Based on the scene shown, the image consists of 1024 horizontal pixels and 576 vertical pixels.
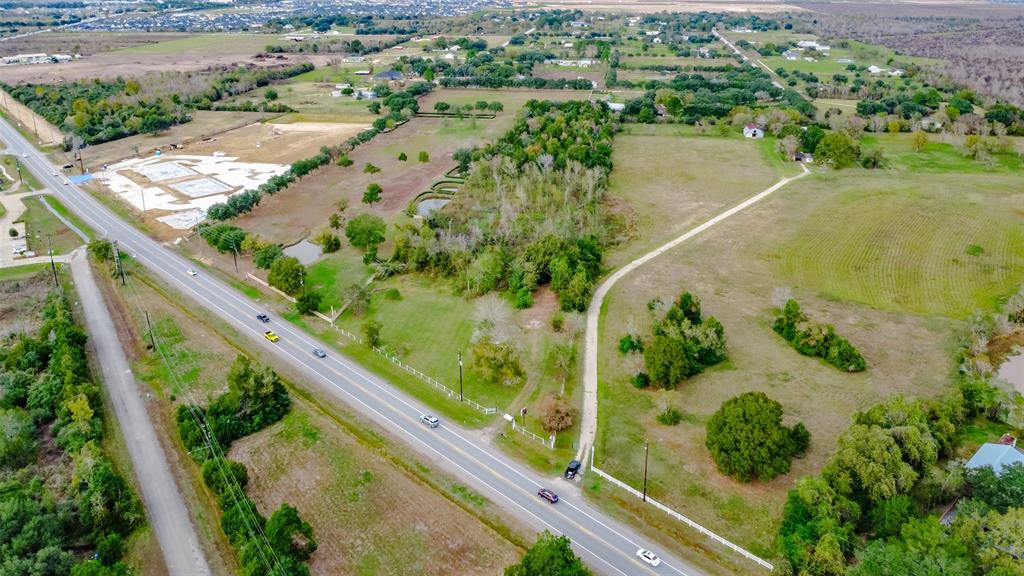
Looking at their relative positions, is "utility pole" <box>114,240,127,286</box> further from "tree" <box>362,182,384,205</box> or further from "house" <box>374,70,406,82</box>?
"house" <box>374,70,406,82</box>

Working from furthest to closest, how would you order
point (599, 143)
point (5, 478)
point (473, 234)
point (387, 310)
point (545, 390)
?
point (599, 143) < point (473, 234) < point (387, 310) < point (545, 390) < point (5, 478)

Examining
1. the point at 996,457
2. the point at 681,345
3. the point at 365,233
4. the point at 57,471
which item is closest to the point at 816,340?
the point at 681,345

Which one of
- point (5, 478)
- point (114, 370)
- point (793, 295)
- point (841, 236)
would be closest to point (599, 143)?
point (841, 236)

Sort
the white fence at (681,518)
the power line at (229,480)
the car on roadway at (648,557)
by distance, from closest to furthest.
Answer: the power line at (229,480) → the car on roadway at (648,557) → the white fence at (681,518)

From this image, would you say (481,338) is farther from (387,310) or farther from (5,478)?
(5,478)

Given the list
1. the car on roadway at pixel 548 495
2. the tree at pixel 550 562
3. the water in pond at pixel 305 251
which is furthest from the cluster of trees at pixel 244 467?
the water in pond at pixel 305 251

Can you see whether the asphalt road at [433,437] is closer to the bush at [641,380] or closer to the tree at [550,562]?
the tree at [550,562]
